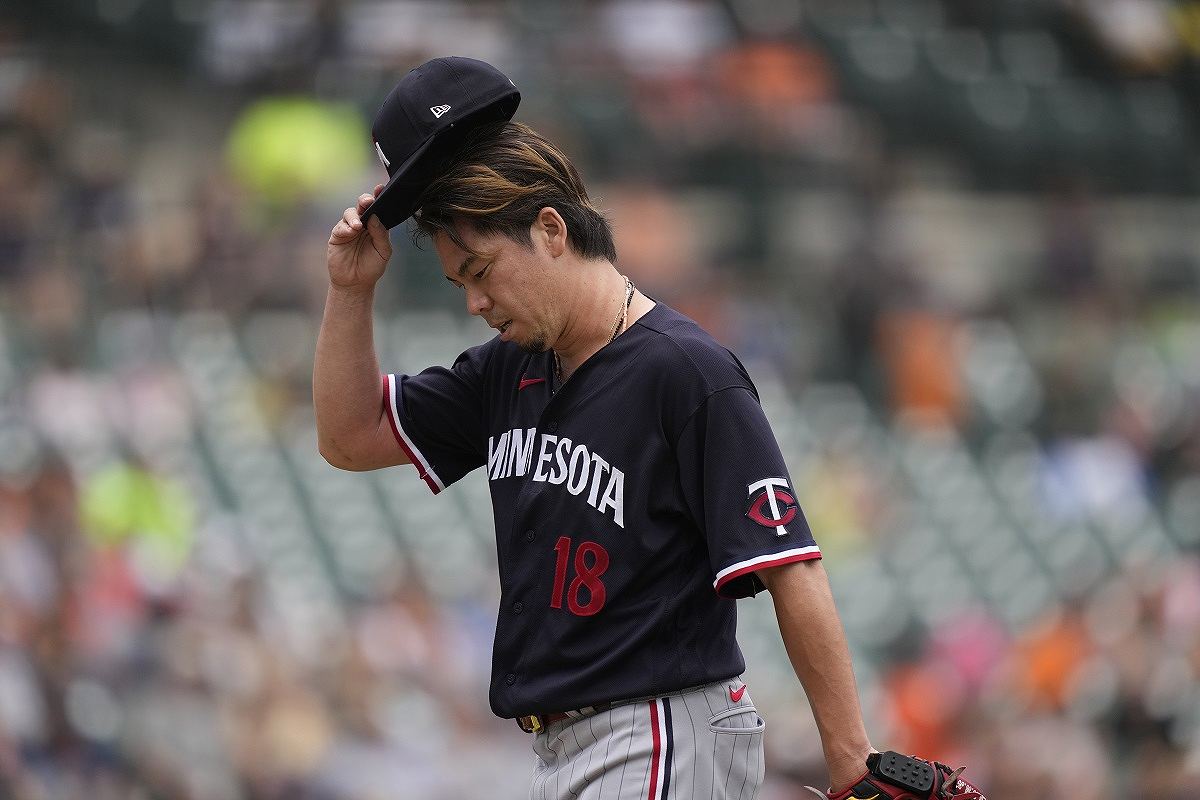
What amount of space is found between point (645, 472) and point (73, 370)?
5.63 metres

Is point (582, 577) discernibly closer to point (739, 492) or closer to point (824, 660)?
point (739, 492)

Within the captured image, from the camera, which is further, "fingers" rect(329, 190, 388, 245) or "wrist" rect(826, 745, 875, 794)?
"fingers" rect(329, 190, 388, 245)

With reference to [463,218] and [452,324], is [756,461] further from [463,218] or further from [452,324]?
[452,324]

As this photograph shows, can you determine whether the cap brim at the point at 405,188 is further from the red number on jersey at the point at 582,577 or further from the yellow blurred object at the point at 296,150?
the yellow blurred object at the point at 296,150

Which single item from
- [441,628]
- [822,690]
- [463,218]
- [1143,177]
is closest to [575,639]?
[822,690]

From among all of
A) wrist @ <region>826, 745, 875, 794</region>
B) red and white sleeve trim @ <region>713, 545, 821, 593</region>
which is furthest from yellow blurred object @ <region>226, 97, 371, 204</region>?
wrist @ <region>826, 745, 875, 794</region>

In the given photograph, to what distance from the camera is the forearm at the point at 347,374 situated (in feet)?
9.41

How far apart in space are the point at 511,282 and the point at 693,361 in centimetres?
32

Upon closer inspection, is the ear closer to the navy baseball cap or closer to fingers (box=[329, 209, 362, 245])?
the navy baseball cap

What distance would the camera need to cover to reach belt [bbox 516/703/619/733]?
2586 millimetres

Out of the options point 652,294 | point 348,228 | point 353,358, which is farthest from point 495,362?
point 652,294

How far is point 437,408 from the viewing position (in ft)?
9.64

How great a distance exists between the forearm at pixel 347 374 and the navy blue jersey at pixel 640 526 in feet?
1.25

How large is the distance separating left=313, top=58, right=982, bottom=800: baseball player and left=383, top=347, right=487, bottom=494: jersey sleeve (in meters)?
0.22
